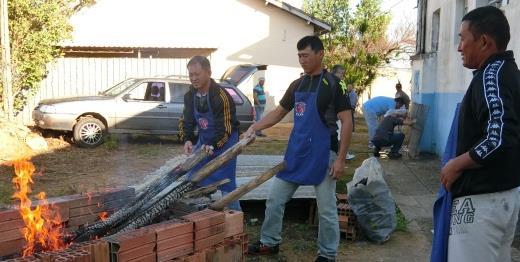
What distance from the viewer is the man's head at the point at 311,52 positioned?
4340 millimetres

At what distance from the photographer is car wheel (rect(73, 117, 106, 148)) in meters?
11.6

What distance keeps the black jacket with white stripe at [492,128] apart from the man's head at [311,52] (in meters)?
1.81

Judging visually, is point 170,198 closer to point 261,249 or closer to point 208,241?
point 208,241

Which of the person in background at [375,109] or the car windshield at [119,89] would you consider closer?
the car windshield at [119,89]

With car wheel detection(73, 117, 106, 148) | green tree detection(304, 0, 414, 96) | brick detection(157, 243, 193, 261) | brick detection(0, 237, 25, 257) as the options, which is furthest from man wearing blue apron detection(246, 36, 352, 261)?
green tree detection(304, 0, 414, 96)

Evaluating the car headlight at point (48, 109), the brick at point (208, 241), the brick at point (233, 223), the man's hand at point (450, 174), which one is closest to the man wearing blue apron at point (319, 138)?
the brick at point (233, 223)

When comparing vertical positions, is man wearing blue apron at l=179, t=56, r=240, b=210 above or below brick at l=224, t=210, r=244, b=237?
above

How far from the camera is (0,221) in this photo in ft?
10.8

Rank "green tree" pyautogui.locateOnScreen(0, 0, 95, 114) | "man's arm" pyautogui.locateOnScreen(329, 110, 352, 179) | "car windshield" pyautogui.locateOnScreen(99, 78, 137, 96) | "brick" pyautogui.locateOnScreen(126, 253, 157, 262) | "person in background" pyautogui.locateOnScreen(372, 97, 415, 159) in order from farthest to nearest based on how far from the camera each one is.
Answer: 1. "green tree" pyautogui.locateOnScreen(0, 0, 95, 114)
2. "car windshield" pyautogui.locateOnScreen(99, 78, 137, 96)
3. "person in background" pyautogui.locateOnScreen(372, 97, 415, 159)
4. "man's arm" pyautogui.locateOnScreen(329, 110, 352, 179)
5. "brick" pyautogui.locateOnScreen(126, 253, 157, 262)

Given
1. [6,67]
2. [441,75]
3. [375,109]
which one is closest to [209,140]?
[441,75]

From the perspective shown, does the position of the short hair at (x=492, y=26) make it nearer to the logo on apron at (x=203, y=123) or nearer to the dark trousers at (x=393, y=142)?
the logo on apron at (x=203, y=123)

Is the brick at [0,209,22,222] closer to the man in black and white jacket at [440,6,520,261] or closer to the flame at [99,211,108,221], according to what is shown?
the flame at [99,211,108,221]

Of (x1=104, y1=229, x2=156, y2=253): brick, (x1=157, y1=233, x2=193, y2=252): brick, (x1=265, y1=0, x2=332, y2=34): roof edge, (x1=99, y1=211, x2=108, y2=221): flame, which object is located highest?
(x1=265, y1=0, x2=332, y2=34): roof edge

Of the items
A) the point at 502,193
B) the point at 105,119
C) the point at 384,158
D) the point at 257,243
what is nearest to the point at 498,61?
the point at 502,193
